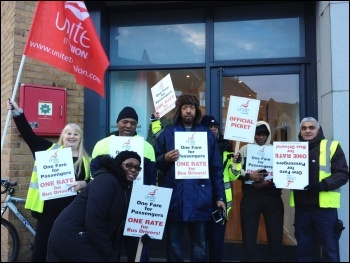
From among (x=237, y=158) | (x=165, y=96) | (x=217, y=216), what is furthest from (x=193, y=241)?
(x=165, y=96)

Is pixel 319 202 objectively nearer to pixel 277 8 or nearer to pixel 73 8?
pixel 277 8

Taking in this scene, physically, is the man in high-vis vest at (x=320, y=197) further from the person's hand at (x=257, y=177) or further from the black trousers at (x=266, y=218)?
the person's hand at (x=257, y=177)

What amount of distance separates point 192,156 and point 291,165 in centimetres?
109

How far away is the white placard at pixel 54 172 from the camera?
3.93 metres

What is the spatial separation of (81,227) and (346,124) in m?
3.35

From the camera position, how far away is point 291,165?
13.3ft

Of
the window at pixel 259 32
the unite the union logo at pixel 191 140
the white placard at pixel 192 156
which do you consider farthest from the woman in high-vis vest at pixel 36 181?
the window at pixel 259 32

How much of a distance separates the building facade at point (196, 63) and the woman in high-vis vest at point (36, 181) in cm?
123

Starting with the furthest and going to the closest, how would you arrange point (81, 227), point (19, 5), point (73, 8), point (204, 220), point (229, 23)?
point (229, 23) → point (19, 5) → point (73, 8) → point (204, 220) → point (81, 227)

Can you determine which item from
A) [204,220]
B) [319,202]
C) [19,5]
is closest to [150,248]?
[204,220]

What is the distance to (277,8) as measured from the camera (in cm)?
575

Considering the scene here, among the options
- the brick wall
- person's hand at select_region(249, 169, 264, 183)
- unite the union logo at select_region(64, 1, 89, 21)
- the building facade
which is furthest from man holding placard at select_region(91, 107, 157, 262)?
the brick wall

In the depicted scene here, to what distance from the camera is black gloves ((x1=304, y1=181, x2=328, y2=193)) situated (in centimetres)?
387

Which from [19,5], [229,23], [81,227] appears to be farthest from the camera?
[229,23]
